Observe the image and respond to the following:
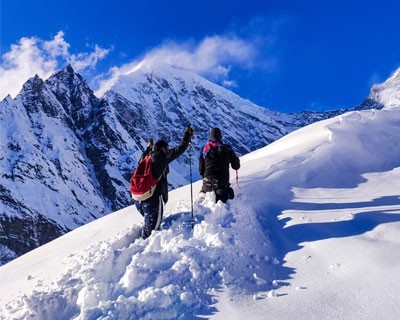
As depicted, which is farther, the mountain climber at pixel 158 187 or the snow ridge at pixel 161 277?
the mountain climber at pixel 158 187

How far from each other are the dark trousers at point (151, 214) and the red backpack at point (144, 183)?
0.13 meters

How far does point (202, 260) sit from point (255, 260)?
773mm

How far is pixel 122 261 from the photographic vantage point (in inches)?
252

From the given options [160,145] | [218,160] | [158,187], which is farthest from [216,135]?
[158,187]

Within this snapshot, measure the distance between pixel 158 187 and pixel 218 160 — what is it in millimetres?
1388

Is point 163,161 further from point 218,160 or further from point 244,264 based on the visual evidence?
point 244,264

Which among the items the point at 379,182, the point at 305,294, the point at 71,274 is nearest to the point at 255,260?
the point at 305,294

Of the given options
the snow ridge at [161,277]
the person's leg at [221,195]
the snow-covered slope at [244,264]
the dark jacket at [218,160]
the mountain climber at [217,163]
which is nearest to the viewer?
the snow-covered slope at [244,264]

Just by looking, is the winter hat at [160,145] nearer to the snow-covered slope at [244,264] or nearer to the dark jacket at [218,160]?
the dark jacket at [218,160]

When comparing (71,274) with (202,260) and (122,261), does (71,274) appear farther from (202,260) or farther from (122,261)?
(202,260)

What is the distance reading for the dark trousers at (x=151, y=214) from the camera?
796 cm

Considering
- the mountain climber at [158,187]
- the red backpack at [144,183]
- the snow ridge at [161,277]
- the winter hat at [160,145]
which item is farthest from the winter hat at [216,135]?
the snow ridge at [161,277]

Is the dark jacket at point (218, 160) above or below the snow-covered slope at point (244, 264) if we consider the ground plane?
above

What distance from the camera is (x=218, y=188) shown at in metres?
8.52
